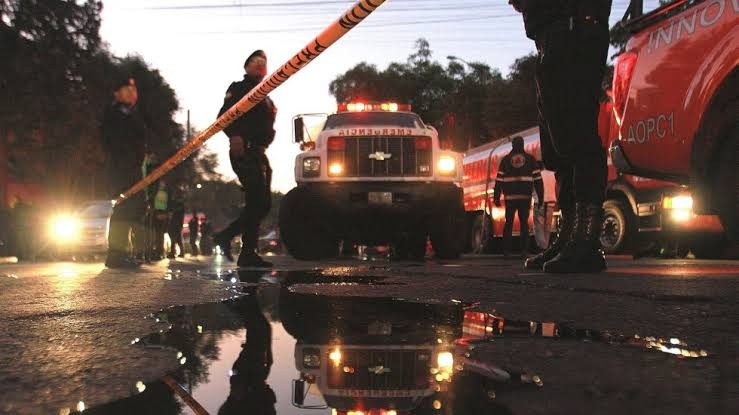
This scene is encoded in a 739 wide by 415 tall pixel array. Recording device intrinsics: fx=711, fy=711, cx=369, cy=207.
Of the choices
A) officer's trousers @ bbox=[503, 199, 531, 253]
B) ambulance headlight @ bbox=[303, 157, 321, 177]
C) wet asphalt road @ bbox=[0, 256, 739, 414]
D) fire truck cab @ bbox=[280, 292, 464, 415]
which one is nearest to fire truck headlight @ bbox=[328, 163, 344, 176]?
ambulance headlight @ bbox=[303, 157, 321, 177]

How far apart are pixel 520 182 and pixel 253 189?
5326 millimetres

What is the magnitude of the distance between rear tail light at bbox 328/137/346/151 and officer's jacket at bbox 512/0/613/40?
15.2ft

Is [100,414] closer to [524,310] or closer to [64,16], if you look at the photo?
[524,310]

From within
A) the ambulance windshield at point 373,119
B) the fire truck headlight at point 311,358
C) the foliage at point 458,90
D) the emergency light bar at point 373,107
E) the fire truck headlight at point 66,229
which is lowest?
the fire truck headlight at point 311,358

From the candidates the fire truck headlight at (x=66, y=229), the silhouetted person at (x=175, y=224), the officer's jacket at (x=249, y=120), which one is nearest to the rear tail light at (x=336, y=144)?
the officer's jacket at (x=249, y=120)

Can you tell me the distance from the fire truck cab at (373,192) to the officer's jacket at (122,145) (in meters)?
2.18

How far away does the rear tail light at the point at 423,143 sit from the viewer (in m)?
8.94

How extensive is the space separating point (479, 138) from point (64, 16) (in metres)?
25.8

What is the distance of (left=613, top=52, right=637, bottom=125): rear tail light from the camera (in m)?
5.55

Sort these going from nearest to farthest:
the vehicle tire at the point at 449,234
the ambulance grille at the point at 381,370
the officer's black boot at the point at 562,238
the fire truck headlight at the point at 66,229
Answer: the ambulance grille at the point at 381,370
the officer's black boot at the point at 562,238
the vehicle tire at the point at 449,234
the fire truck headlight at the point at 66,229

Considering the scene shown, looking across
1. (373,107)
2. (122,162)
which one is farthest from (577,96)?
(373,107)

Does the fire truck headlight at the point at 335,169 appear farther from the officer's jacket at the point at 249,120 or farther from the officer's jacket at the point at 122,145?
the officer's jacket at the point at 122,145

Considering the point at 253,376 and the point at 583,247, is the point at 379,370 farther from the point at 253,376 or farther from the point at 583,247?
the point at 583,247

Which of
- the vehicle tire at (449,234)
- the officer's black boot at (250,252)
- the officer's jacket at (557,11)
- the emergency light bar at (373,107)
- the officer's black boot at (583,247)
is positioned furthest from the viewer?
the emergency light bar at (373,107)
